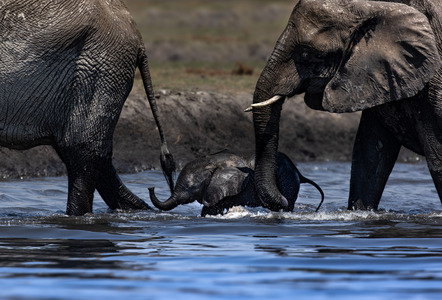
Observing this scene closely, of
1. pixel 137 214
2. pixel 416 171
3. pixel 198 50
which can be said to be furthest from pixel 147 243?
pixel 198 50

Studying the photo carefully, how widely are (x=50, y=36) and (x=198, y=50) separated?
16077mm

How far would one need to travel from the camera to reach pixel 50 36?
7.86 m

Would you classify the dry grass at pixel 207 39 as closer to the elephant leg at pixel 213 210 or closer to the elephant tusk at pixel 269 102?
the elephant leg at pixel 213 210

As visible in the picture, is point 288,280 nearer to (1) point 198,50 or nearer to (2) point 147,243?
(2) point 147,243

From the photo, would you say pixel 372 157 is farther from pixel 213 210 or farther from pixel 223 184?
pixel 213 210

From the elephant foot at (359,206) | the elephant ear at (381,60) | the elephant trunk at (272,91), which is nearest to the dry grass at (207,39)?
the elephant foot at (359,206)

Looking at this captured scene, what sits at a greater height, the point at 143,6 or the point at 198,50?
the point at 143,6

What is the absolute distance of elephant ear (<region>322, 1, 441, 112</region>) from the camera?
7.99 metres

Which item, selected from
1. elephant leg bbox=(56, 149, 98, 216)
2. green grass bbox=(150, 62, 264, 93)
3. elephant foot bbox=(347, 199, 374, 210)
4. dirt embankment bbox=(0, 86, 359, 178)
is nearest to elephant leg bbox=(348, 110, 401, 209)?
→ elephant foot bbox=(347, 199, 374, 210)

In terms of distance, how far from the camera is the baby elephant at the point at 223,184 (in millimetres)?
8742

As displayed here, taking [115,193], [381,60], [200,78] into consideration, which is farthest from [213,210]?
[200,78]

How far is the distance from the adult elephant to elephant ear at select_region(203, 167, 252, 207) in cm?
48

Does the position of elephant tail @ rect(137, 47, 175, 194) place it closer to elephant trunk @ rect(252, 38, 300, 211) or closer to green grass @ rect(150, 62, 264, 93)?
elephant trunk @ rect(252, 38, 300, 211)

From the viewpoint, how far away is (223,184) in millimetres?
8742
